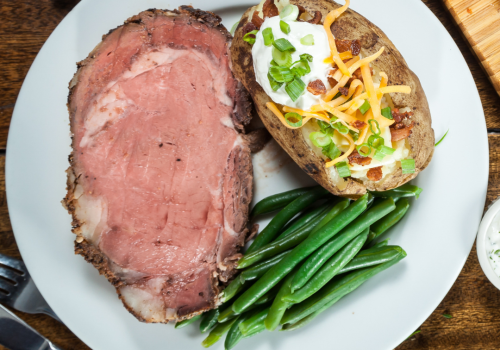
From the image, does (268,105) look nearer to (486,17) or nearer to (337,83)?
(337,83)

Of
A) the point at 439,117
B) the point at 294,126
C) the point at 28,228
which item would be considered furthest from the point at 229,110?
the point at 28,228

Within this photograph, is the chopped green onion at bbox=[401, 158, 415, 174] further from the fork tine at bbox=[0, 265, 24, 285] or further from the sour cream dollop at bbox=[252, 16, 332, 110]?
the fork tine at bbox=[0, 265, 24, 285]

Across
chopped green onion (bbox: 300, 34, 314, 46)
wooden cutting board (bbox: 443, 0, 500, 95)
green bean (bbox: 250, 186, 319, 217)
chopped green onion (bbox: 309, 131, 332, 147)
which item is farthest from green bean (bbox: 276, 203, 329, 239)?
wooden cutting board (bbox: 443, 0, 500, 95)

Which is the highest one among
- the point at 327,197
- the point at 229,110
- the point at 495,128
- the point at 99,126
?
the point at 99,126

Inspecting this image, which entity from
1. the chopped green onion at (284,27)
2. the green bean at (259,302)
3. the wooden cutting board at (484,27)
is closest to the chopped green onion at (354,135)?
the chopped green onion at (284,27)

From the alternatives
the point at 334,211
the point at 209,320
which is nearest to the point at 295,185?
the point at 334,211

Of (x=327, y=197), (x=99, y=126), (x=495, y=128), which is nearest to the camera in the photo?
(x=99, y=126)

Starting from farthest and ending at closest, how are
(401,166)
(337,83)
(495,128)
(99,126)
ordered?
(495,128)
(99,126)
(401,166)
(337,83)

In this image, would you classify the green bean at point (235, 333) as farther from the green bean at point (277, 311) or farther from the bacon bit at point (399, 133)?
the bacon bit at point (399, 133)
